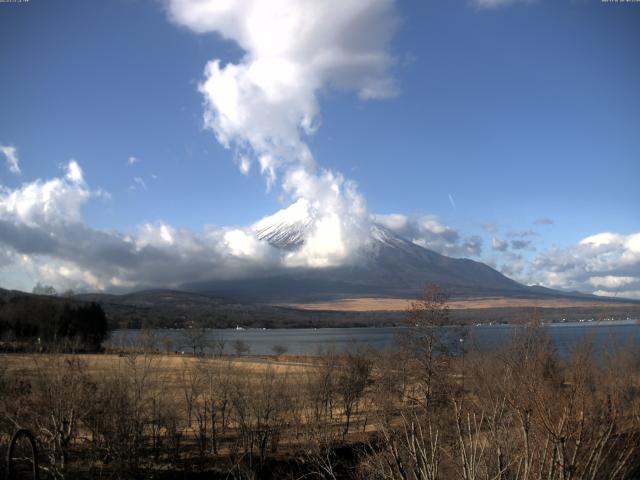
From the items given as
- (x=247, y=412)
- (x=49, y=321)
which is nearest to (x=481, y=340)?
(x=247, y=412)

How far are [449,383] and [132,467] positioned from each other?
656 inches

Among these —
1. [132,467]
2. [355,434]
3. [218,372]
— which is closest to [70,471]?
[132,467]

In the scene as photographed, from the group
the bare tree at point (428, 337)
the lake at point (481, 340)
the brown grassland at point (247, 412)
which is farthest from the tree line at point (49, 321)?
the bare tree at point (428, 337)

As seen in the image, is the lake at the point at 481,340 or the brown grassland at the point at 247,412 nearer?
the brown grassland at the point at 247,412

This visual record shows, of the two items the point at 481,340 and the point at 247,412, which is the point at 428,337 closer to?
the point at 247,412

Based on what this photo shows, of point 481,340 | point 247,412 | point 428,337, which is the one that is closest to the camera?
point 428,337

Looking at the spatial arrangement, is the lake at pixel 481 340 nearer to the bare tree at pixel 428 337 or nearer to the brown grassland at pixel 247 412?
the bare tree at pixel 428 337

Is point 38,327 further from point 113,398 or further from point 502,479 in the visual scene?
point 502,479

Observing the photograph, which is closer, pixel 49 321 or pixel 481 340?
pixel 481 340

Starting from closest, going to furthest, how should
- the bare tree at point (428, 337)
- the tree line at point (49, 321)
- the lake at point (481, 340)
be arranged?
1. the bare tree at point (428, 337)
2. the lake at point (481, 340)
3. the tree line at point (49, 321)

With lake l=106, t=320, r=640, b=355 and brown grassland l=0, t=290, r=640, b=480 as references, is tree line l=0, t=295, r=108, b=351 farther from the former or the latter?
brown grassland l=0, t=290, r=640, b=480

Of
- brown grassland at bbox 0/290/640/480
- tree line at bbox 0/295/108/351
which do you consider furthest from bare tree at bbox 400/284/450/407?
tree line at bbox 0/295/108/351

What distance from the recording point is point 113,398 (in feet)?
80.3

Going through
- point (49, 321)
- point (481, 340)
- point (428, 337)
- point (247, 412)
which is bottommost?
point (481, 340)
